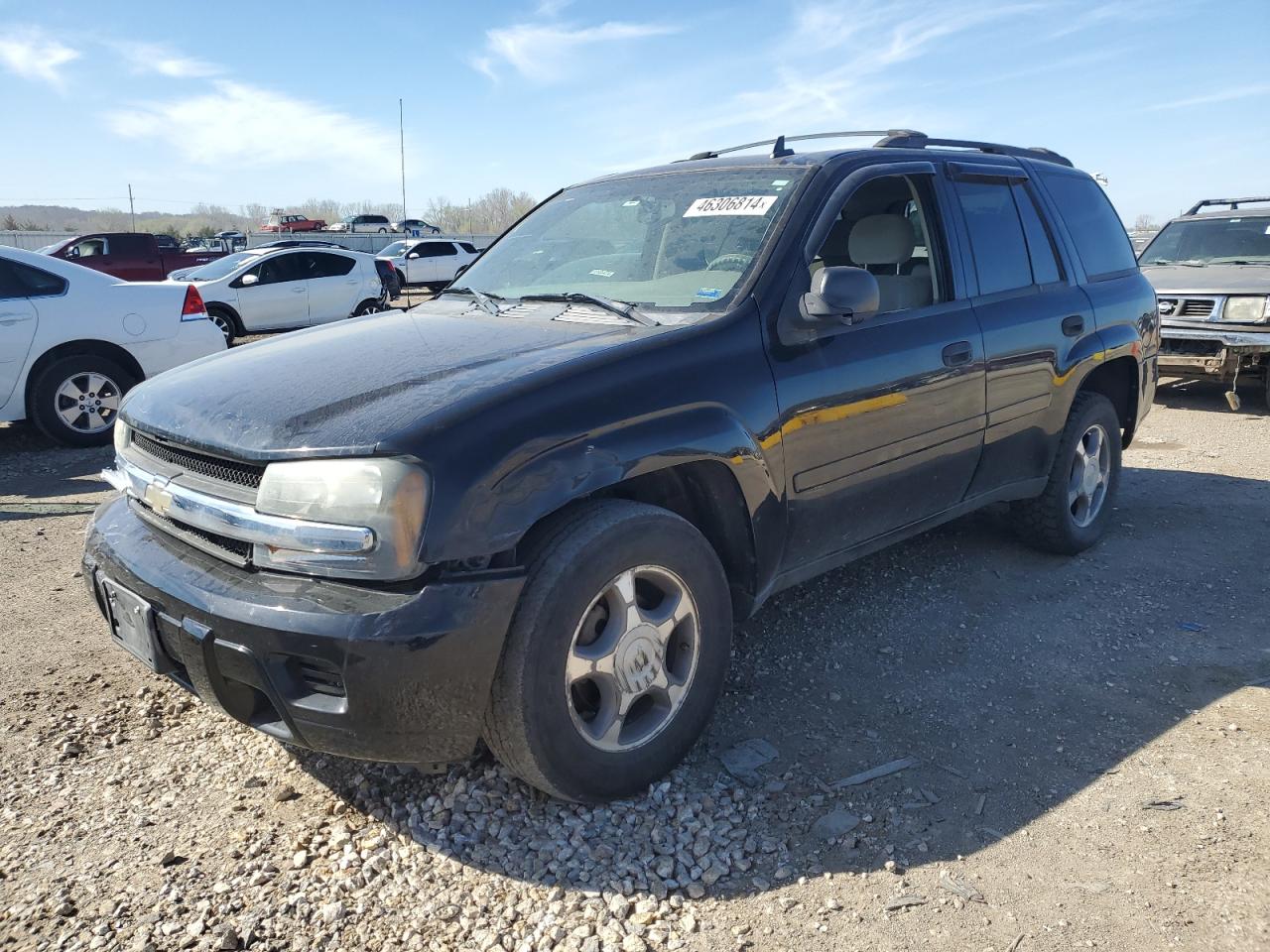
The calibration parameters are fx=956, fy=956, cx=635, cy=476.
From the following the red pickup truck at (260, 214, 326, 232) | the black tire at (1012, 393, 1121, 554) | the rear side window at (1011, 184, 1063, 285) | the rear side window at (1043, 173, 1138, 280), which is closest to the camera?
the rear side window at (1011, 184, 1063, 285)

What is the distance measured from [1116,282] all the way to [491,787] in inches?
156

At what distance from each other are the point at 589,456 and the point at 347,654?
768 millimetres

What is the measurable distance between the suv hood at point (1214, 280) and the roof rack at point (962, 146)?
16.4 ft

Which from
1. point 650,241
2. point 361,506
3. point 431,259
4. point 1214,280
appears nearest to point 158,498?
point 361,506

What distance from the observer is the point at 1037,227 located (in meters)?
4.37

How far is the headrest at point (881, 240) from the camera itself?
3.66 metres

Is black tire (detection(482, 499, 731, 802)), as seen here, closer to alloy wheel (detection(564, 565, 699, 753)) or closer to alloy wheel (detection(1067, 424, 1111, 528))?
alloy wheel (detection(564, 565, 699, 753))

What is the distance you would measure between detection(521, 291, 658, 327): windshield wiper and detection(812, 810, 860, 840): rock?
5.03 feet

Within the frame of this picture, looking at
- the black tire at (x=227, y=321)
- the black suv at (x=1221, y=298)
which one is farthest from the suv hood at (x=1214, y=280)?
the black tire at (x=227, y=321)

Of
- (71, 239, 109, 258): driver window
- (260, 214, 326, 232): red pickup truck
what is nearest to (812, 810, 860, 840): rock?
(71, 239, 109, 258): driver window

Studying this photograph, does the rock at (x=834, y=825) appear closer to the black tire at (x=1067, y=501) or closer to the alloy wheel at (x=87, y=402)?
the black tire at (x=1067, y=501)

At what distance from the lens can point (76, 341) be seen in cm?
704

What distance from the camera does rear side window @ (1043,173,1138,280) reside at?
4602mm

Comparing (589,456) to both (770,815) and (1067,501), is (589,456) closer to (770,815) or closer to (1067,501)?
(770,815)
